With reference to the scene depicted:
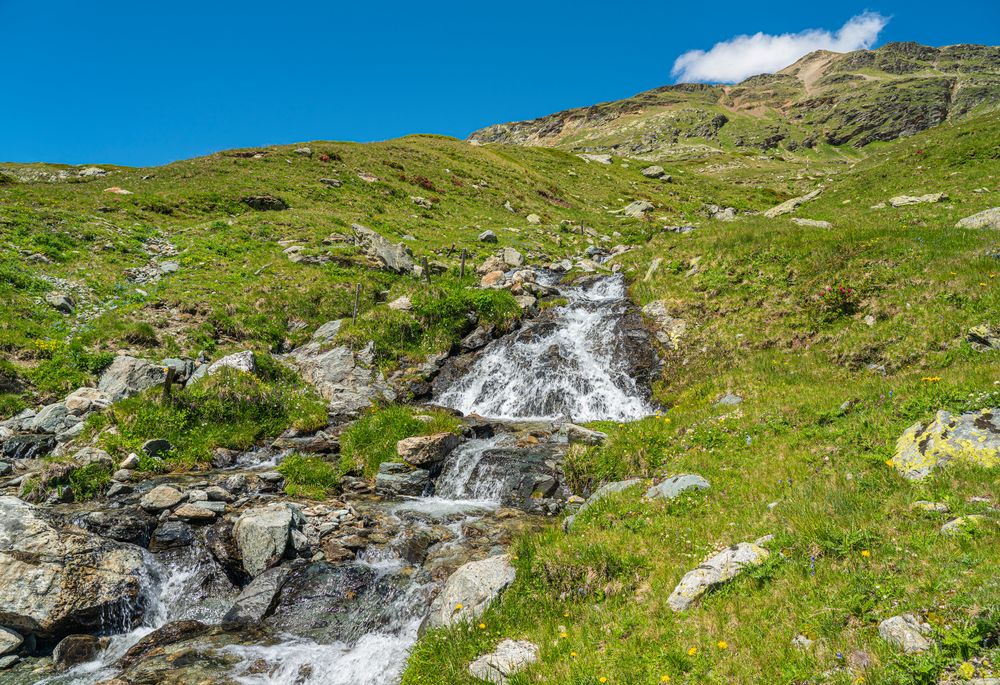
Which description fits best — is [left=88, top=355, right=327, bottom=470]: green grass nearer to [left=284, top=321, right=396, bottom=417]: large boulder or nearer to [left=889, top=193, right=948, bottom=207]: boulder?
[left=284, top=321, right=396, bottom=417]: large boulder

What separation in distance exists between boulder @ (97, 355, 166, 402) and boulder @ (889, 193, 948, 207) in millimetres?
40604

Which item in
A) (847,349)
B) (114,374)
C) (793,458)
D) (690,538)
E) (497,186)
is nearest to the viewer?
(690,538)

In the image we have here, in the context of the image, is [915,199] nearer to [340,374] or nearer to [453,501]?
[453,501]

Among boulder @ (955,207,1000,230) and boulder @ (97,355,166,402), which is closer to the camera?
boulder @ (97,355,166,402)

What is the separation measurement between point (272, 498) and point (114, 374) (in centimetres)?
957

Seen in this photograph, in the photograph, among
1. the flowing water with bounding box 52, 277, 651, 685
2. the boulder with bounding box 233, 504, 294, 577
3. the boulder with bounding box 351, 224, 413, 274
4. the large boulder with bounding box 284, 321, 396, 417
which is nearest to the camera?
the flowing water with bounding box 52, 277, 651, 685

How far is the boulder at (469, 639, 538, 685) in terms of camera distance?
619 cm

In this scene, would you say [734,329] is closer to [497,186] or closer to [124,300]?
[124,300]

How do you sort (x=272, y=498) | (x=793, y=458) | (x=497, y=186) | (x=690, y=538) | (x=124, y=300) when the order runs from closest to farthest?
1. (x=690, y=538)
2. (x=793, y=458)
3. (x=272, y=498)
4. (x=124, y=300)
5. (x=497, y=186)

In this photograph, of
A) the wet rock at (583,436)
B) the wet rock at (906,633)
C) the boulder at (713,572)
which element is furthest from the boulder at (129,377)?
the wet rock at (906,633)

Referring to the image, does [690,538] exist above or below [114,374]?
below

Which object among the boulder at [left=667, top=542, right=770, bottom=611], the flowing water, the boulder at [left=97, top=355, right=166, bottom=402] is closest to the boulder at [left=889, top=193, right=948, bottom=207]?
the flowing water

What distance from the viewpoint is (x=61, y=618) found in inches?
324

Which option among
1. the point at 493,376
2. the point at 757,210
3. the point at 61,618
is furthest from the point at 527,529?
the point at 757,210
